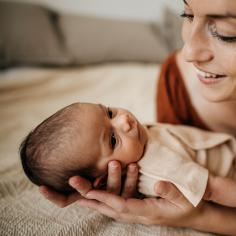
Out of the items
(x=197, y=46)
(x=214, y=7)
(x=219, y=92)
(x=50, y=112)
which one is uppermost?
(x=214, y=7)

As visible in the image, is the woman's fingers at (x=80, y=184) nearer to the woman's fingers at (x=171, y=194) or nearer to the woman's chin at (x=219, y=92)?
the woman's fingers at (x=171, y=194)

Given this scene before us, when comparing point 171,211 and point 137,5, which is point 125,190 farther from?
point 137,5

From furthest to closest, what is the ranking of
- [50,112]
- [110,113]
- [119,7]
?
1. [119,7]
2. [50,112]
3. [110,113]

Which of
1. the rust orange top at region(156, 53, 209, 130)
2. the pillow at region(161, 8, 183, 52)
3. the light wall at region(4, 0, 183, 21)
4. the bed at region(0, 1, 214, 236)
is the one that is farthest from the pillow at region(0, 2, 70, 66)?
the rust orange top at region(156, 53, 209, 130)

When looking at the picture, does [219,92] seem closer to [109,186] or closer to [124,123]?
[124,123]

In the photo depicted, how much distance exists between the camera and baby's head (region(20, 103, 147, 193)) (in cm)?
98

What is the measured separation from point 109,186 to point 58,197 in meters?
0.17

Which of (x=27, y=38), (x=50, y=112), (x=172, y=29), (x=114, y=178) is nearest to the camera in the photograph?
(x=114, y=178)

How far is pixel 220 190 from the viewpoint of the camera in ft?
3.33

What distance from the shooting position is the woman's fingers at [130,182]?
101 cm

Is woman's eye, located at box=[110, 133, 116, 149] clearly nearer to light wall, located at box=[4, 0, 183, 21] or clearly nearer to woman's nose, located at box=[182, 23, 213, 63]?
woman's nose, located at box=[182, 23, 213, 63]

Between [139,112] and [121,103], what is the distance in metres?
0.17

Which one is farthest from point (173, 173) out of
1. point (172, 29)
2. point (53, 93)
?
point (172, 29)

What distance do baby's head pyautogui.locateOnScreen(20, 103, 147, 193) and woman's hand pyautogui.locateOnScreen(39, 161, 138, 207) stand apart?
3 centimetres
